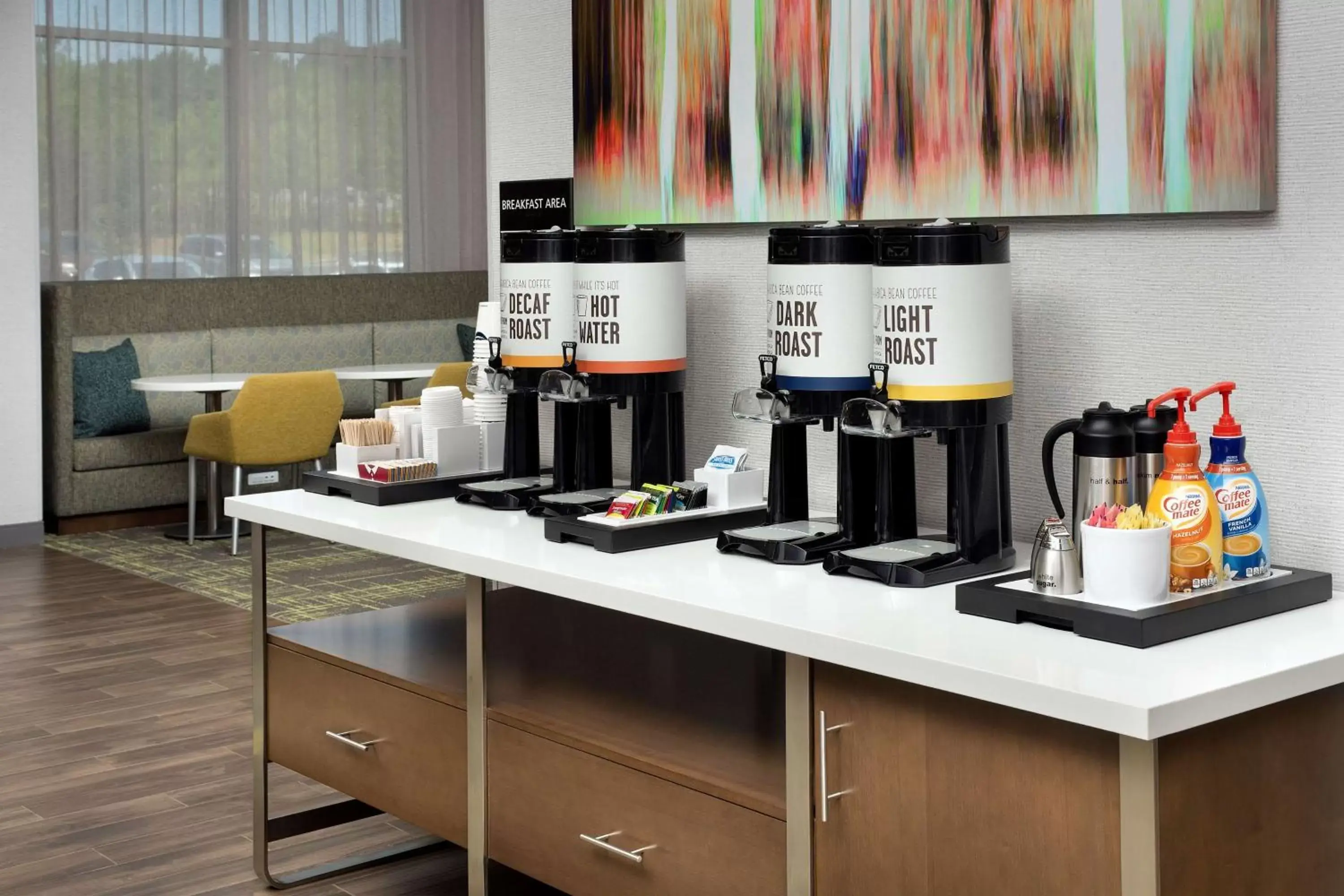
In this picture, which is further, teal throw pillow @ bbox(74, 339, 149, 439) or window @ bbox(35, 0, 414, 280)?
window @ bbox(35, 0, 414, 280)

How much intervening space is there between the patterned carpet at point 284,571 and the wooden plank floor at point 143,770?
0.28 m

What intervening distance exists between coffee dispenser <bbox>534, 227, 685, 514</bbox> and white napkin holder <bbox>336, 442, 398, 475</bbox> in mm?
404

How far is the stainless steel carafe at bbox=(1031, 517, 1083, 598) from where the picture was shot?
172 cm

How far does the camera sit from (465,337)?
883 cm

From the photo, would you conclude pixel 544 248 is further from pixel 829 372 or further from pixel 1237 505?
pixel 1237 505

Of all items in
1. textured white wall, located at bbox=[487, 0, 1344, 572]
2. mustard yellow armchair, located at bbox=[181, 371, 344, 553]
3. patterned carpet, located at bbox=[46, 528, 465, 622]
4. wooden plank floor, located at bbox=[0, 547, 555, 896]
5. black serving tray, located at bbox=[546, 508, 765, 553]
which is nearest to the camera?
textured white wall, located at bbox=[487, 0, 1344, 572]

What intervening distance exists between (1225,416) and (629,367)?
3.29 feet

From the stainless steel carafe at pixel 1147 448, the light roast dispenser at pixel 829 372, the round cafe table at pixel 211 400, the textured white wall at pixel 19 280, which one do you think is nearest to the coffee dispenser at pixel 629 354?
the light roast dispenser at pixel 829 372

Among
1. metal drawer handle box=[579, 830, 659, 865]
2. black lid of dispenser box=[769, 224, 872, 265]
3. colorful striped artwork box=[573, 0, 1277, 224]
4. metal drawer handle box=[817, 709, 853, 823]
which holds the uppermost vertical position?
colorful striped artwork box=[573, 0, 1277, 224]

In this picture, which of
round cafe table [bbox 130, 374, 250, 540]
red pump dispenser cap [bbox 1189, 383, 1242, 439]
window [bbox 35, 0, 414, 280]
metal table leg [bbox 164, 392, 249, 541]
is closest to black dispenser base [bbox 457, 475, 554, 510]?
red pump dispenser cap [bbox 1189, 383, 1242, 439]

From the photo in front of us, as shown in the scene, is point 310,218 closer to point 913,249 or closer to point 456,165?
point 456,165

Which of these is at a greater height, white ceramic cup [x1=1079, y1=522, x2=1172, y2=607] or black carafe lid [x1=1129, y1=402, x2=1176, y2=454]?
black carafe lid [x1=1129, y1=402, x2=1176, y2=454]

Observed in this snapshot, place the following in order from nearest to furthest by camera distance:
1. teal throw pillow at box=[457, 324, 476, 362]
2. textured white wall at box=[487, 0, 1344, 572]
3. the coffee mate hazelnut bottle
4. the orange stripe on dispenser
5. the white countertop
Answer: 1. the white countertop
2. the coffee mate hazelnut bottle
3. textured white wall at box=[487, 0, 1344, 572]
4. the orange stripe on dispenser
5. teal throw pillow at box=[457, 324, 476, 362]

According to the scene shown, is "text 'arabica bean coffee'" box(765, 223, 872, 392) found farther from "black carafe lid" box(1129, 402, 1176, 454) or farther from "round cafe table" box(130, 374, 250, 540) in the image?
"round cafe table" box(130, 374, 250, 540)
